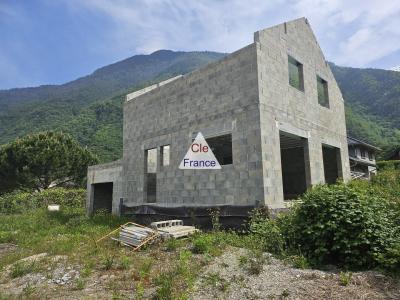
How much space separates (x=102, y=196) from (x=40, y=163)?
1753 cm

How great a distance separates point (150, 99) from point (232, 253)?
1004 cm

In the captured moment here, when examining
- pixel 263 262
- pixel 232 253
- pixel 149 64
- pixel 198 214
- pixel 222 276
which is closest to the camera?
pixel 222 276

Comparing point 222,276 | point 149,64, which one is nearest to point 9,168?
point 222,276

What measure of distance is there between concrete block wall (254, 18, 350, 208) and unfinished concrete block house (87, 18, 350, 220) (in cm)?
4

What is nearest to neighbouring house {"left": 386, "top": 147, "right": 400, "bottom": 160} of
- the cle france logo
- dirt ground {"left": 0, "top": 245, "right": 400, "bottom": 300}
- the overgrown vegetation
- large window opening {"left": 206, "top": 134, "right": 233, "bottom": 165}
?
large window opening {"left": 206, "top": 134, "right": 233, "bottom": 165}

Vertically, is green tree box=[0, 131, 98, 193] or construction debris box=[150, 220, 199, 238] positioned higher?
green tree box=[0, 131, 98, 193]

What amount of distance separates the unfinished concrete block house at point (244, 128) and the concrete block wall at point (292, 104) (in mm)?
41

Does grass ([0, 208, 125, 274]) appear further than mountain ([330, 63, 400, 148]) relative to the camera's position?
No

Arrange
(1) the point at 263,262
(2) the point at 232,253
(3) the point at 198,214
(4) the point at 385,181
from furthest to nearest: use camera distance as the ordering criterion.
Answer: (4) the point at 385,181
(3) the point at 198,214
(2) the point at 232,253
(1) the point at 263,262

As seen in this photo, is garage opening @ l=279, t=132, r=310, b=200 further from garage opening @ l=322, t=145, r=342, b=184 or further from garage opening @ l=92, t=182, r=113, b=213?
garage opening @ l=92, t=182, r=113, b=213

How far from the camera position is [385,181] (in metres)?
15.3

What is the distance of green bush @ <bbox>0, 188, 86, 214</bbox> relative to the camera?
85.9 ft

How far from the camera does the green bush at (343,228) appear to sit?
652 cm

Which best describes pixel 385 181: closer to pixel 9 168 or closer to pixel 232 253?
pixel 232 253
